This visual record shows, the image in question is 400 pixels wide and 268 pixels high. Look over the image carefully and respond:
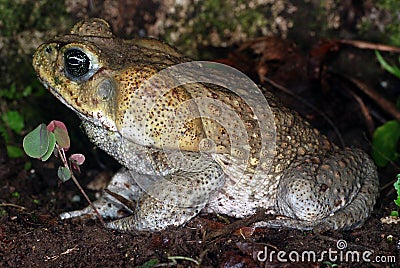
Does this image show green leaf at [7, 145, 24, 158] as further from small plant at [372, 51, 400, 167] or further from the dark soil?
small plant at [372, 51, 400, 167]

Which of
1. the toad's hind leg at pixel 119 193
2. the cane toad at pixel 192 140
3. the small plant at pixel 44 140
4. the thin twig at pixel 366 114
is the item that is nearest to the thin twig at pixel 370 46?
the thin twig at pixel 366 114

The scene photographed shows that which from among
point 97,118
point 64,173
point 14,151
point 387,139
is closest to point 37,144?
point 64,173

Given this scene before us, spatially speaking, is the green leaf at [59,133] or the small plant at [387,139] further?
the small plant at [387,139]

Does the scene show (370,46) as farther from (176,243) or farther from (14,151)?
(14,151)

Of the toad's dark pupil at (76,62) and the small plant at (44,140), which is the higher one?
the toad's dark pupil at (76,62)

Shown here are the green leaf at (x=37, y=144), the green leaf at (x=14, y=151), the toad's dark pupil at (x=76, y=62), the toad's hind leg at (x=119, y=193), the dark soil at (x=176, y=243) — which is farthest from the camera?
the green leaf at (x=14, y=151)

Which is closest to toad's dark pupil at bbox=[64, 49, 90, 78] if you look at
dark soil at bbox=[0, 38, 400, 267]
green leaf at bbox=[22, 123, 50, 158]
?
green leaf at bbox=[22, 123, 50, 158]

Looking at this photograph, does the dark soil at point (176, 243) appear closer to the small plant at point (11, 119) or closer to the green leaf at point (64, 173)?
the green leaf at point (64, 173)
